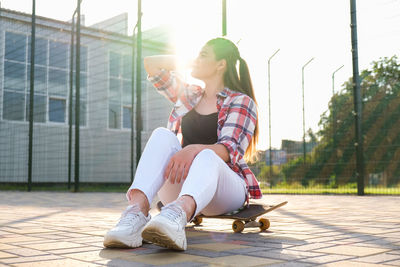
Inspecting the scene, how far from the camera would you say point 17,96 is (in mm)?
9797

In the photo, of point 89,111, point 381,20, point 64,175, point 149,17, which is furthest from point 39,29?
point 381,20

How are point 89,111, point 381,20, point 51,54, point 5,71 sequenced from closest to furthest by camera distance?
1. point 381,20
2. point 5,71
3. point 51,54
4. point 89,111

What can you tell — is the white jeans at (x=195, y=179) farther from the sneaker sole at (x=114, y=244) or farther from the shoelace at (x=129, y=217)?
the sneaker sole at (x=114, y=244)

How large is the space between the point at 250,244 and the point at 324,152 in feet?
18.6

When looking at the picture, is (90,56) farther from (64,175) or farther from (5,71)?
(64,175)

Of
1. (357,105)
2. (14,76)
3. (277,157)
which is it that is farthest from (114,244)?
(14,76)

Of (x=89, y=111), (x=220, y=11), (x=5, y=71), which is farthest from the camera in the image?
(x=89, y=111)

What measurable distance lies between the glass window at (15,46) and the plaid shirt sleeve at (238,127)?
8943 mm

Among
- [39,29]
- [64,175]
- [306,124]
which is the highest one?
[39,29]

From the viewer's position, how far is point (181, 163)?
157cm

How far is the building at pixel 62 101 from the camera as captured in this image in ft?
31.6

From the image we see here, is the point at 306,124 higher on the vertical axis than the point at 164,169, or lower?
higher

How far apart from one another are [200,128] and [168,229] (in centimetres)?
75

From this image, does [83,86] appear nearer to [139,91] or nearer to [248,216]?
[139,91]
